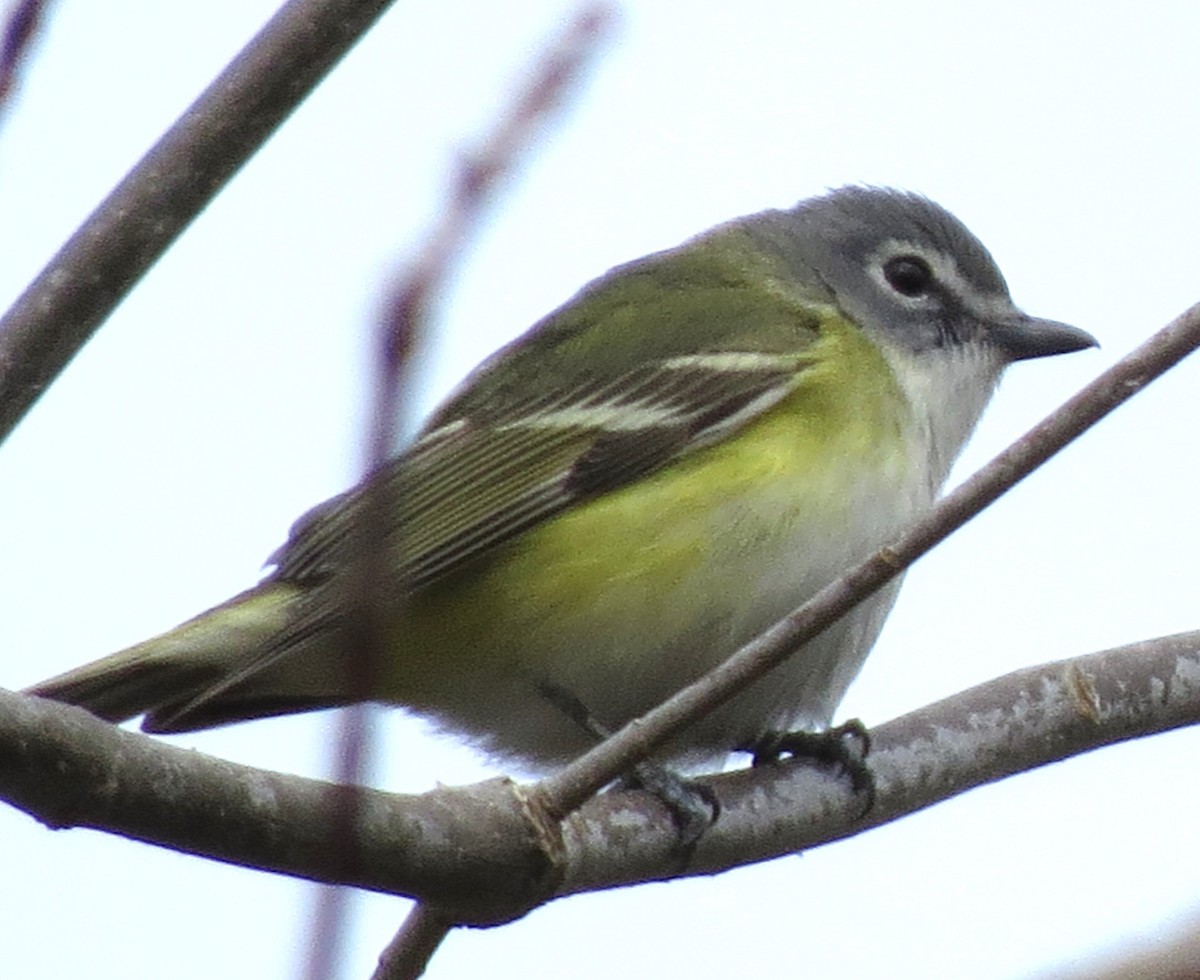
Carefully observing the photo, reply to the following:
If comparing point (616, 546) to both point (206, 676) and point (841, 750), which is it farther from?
point (206, 676)

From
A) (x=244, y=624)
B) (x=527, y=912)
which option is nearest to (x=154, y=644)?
(x=244, y=624)

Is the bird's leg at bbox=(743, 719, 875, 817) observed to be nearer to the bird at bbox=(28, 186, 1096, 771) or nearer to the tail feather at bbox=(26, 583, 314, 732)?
the bird at bbox=(28, 186, 1096, 771)

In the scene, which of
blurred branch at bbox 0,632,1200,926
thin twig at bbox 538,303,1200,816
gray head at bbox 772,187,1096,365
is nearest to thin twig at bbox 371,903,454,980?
blurred branch at bbox 0,632,1200,926

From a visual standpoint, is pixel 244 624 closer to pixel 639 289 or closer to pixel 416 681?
pixel 416 681

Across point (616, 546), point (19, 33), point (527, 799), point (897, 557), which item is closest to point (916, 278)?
point (616, 546)

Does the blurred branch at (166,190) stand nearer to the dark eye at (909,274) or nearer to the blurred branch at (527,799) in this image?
the blurred branch at (527,799)

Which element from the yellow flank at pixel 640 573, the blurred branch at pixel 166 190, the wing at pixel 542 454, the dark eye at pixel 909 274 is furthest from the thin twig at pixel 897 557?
the dark eye at pixel 909 274
